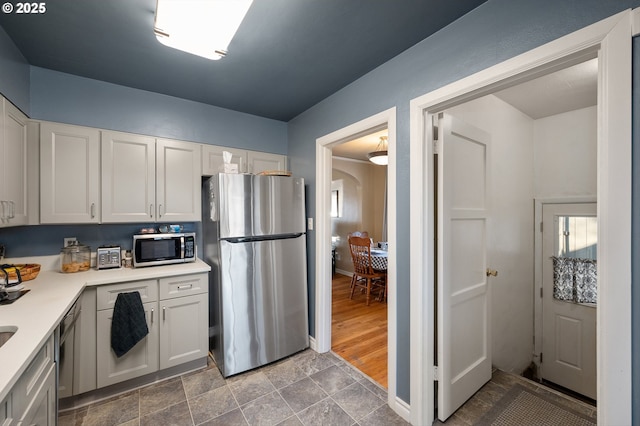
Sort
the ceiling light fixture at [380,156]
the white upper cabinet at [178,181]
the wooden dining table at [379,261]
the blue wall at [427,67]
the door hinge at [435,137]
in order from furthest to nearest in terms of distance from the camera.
→ the wooden dining table at [379,261], the ceiling light fixture at [380,156], the white upper cabinet at [178,181], the door hinge at [435,137], the blue wall at [427,67]

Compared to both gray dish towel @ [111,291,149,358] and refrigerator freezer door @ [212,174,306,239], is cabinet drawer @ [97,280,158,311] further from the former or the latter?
refrigerator freezer door @ [212,174,306,239]

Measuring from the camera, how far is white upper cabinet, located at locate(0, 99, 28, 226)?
1.61m

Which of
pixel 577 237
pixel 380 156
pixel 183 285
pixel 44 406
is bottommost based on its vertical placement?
pixel 44 406

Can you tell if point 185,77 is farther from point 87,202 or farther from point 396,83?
point 396,83

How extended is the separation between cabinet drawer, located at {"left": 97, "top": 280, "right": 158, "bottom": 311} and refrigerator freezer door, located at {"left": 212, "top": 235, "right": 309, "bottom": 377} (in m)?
0.49

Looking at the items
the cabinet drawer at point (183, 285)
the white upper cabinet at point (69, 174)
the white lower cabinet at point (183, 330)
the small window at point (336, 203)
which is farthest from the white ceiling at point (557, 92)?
the small window at point (336, 203)

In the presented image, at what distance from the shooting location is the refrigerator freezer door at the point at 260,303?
7.29ft

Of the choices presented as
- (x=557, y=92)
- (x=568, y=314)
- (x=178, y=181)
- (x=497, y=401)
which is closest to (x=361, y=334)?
(x=497, y=401)

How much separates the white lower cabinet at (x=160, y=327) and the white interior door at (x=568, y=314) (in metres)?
3.45

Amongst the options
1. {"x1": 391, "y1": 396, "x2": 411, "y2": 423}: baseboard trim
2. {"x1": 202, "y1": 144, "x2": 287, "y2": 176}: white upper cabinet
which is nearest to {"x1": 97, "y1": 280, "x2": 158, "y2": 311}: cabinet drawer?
{"x1": 202, "y1": 144, "x2": 287, "y2": 176}: white upper cabinet

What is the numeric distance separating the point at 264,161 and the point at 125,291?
1.72 m

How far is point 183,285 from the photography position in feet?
7.22

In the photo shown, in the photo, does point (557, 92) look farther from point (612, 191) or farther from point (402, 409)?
point (402, 409)

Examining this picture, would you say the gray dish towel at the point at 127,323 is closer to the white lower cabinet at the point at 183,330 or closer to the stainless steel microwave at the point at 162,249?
the white lower cabinet at the point at 183,330
